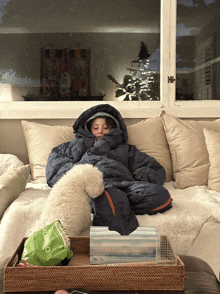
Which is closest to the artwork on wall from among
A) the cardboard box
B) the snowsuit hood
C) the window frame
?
the window frame

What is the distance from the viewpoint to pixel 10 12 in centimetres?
265

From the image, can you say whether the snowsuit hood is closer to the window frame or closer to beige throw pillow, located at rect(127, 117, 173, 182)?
beige throw pillow, located at rect(127, 117, 173, 182)

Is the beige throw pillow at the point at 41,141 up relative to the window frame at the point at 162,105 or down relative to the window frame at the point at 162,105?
down

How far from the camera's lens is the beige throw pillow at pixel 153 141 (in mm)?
2236

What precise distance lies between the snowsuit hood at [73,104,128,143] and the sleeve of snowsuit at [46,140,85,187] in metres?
0.12

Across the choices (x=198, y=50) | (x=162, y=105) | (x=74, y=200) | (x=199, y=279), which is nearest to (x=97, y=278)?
(x=199, y=279)

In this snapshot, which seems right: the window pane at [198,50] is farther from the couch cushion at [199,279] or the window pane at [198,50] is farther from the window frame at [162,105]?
the couch cushion at [199,279]

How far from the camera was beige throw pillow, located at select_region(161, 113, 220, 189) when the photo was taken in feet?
6.88

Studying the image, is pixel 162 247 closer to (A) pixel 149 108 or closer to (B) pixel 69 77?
(A) pixel 149 108

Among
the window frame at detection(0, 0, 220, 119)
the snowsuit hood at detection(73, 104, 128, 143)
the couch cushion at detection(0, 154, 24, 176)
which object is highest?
the window frame at detection(0, 0, 220, 119)

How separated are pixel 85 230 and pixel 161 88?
1.68 m

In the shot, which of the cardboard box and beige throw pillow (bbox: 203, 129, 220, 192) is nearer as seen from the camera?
the cardboard box

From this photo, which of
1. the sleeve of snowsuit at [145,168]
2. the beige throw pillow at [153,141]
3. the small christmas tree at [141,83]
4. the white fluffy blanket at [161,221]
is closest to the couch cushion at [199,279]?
the white fluffy blanket at [161,221]

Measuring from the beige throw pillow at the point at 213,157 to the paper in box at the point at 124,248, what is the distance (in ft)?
4.06
